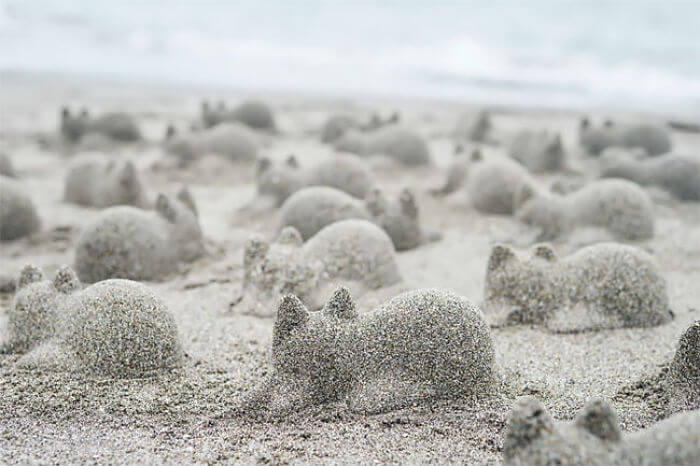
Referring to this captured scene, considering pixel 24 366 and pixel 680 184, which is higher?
pixel 680 184

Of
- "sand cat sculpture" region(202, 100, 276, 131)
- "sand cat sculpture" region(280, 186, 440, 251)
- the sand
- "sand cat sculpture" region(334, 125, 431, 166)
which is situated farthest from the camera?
"sand cat sculpture" region(202, 100, 276, 131)

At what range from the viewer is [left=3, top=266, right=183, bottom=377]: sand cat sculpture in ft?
8.70

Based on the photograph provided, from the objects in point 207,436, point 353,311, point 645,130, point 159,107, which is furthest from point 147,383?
point 159,107

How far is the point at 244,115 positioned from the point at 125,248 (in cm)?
456

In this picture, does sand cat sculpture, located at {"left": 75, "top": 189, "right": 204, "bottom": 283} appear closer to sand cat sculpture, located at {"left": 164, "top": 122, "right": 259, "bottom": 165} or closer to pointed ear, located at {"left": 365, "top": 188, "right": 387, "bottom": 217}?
pointed ear, located at {"left": 365, "top": 188, "right": 387, "bottom": 217}

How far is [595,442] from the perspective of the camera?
6.01ft

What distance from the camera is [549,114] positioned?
29.6 feet

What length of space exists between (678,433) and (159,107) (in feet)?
29.3

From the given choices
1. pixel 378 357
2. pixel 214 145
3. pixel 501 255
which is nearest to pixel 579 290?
pixel 501 255

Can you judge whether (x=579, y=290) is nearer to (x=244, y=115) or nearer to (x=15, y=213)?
(x=15, y=213)

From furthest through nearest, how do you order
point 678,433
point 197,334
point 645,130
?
point 645,130, point 197,334, point 678,433

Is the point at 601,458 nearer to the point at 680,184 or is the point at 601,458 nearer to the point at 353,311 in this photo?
the point at 353,311

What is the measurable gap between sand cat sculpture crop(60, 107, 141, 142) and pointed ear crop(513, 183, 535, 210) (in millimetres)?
4804

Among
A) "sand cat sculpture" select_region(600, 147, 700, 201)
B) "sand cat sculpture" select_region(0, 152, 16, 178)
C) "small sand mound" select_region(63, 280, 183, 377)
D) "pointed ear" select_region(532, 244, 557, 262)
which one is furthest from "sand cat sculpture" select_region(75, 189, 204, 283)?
"sand cat sculpture" select_region(600, 147, 700, 201)
